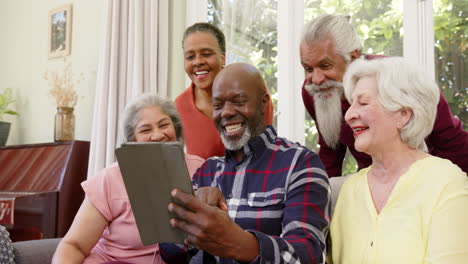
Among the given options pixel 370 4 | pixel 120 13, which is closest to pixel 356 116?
pixel 370 4

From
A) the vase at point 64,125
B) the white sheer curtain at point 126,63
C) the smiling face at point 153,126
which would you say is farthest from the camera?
the vase at point 64,125

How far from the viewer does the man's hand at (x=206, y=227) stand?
1103 millimetres

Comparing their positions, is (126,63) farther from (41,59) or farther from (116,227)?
(116,227)

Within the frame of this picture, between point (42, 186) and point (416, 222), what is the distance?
2.85m

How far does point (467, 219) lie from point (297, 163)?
49 cm

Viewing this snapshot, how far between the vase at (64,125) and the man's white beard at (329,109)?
2549mm

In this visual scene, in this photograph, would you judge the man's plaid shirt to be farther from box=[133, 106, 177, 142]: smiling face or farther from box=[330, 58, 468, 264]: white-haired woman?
box=[133, 106, 177, 142]: smiling face

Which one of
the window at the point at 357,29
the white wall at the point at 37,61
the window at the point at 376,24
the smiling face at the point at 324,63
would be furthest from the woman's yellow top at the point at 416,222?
the white wall at the point at 37,61

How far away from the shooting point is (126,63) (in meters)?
3.54

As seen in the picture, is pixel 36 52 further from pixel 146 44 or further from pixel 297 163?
pixel 297 163

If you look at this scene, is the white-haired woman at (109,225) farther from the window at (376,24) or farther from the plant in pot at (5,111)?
the plant in pot at (5,111)

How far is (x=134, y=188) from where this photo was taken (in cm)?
117

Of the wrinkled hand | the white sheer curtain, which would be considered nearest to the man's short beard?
the wrinkled hand

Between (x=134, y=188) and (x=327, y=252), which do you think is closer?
(x=134, y=188)
